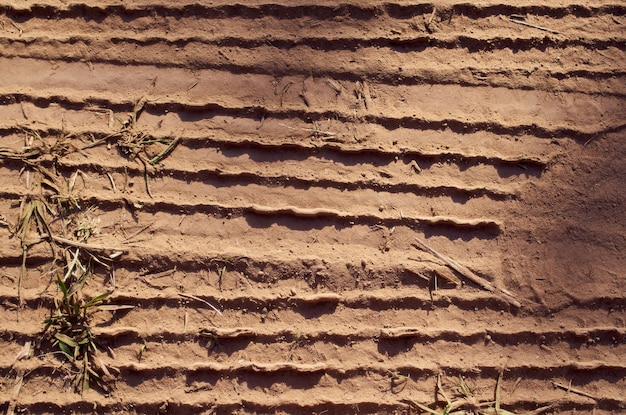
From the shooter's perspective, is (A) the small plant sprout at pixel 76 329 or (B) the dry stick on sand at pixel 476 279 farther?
(B) the dry stick on sand at pixel 476 279

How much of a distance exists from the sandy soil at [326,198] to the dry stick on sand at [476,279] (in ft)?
0.04

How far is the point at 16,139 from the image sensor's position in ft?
7.17

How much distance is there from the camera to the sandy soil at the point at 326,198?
2.08 metres

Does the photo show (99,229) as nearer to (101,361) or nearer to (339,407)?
(101,361)

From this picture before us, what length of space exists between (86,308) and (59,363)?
0.23 metres

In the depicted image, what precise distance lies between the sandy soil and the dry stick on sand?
0.04 feet

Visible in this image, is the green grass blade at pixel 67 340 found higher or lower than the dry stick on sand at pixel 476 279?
lower

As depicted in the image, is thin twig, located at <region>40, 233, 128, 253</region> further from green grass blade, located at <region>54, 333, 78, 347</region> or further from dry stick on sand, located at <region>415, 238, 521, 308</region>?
dry stick on sand, located at <region>415, 238, 521, 308</region>

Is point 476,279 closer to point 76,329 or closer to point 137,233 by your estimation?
point 137,233

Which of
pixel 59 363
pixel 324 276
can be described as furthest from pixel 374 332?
pixel 59 363

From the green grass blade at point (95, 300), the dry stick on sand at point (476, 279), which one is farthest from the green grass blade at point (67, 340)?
the dry stick on sand at point (476, 279)

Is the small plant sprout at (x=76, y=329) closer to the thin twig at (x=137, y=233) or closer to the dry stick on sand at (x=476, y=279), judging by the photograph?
the thin twig at (x=137, y=233)

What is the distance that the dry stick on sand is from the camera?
7.11 feet

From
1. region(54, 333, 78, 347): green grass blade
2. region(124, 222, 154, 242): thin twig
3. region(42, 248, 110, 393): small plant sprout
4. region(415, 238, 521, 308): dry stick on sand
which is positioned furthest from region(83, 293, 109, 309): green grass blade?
region(415, 238, 521, 308): dry stick on sand
